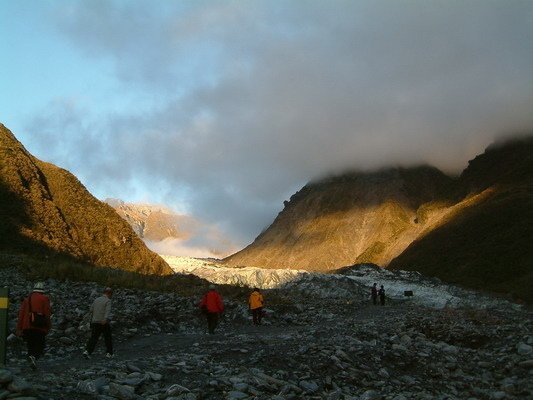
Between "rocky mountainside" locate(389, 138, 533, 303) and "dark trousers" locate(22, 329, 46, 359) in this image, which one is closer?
"dark trousers" locate(22, 329, 46, 359)

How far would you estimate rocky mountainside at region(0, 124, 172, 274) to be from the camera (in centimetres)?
4322

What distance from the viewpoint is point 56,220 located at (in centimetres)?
4875

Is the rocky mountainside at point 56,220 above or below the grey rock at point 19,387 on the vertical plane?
above

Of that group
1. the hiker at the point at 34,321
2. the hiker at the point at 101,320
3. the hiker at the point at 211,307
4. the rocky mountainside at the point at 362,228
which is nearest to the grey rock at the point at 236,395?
the hiker at the point at 34,321

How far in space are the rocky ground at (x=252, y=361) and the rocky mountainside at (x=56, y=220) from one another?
1991 centimetres

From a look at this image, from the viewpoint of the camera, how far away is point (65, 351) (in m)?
16.3

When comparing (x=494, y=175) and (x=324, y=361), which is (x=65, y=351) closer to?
(x=324, y=361)

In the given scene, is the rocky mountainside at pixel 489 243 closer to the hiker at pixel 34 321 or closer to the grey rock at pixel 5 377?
the hiker at pixel 34 321

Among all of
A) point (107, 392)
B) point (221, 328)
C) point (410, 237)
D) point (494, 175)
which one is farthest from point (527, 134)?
point (107, 392)


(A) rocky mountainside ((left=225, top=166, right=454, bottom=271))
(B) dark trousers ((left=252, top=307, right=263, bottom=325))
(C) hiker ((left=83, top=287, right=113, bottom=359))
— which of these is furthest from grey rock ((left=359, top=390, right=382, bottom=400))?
(A) rocky mountainside ((left=225, top=166, right=454, bottom=271))

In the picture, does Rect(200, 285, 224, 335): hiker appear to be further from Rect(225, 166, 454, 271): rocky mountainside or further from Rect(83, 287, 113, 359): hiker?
Rect(225, 166, 454, 271): rocky mountainside

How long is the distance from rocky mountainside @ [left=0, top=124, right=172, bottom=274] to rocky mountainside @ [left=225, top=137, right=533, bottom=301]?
5102cm

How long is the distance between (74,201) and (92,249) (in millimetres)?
7760

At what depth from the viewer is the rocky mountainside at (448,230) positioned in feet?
307
